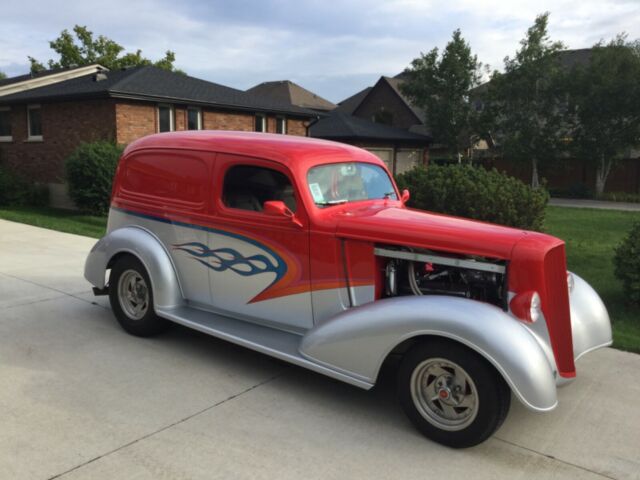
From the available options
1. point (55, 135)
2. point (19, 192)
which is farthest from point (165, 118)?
point (19, 192)

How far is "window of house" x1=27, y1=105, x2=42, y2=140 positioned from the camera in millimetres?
17875

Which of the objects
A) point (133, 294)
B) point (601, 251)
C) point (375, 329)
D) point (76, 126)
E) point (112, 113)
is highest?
point (112, 113)

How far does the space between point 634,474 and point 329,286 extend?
7.28 feet

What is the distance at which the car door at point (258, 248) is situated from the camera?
4086 mm

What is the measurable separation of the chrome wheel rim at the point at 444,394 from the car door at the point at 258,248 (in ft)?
3.36

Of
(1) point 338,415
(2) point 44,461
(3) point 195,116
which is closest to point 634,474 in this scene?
(1) point 338,415

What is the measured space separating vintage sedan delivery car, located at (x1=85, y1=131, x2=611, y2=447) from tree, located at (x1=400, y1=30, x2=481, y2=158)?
24891 mm

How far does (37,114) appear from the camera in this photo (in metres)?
18.0

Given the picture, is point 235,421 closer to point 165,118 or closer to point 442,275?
point 442,275

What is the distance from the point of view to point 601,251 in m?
9.99

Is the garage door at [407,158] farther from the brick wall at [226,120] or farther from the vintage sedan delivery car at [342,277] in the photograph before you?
the vintage sedan delivery car at [342,277]

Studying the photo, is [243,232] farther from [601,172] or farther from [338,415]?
[601,172]

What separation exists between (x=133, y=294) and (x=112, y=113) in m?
11.7

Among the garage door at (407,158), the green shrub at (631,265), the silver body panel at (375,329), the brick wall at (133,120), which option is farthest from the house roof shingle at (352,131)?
the silver body panel at (375,329)
